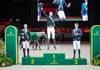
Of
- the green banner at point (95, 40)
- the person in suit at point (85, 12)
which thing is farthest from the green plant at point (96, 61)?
the person in suit at point (85, 12)

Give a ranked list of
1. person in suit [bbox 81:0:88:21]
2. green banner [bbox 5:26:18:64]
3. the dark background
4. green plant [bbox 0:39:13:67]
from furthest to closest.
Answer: the dark background < person in suit [bbox 81:0:88:21] < green banner [bbox 5:26:18:64] < green plant [bbox 0:39:13:67]

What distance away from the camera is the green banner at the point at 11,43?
12641 millimetres

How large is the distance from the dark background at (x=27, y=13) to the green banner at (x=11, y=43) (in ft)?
29.5

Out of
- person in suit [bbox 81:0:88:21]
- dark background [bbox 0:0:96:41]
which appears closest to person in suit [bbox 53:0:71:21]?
dark background [bbox 0:0:96:41]

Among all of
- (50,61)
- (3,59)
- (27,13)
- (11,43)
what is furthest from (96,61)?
(27,13)

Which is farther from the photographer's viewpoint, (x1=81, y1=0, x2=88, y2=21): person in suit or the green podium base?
(x1=81, y1=0, x2=88, y2=21): person in suit

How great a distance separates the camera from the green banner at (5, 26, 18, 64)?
12.6 metres

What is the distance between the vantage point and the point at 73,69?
1183 centimetres

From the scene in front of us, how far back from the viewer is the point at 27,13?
22.4 m

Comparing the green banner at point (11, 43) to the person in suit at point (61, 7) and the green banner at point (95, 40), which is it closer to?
the green banner at point (95, 40)

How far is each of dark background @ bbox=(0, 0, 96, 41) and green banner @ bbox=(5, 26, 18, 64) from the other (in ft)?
29.5

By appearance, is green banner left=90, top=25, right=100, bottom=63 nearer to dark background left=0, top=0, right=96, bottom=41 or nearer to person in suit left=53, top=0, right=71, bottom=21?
person in suit left=53, top=0, right=71, bottom=21

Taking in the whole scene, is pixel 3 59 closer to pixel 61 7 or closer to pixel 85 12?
pixel 61 7

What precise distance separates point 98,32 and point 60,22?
364 inches
